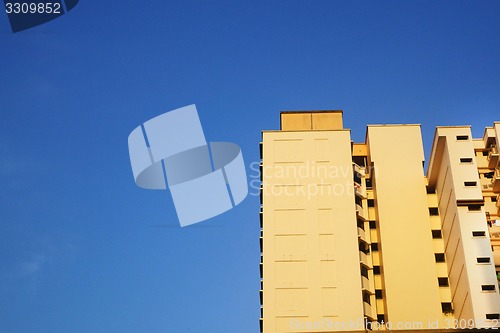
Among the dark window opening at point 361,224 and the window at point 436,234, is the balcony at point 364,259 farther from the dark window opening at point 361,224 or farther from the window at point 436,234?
the window at point 436,234

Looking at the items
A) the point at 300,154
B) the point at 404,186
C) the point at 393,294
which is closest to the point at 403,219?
the point at 404,186

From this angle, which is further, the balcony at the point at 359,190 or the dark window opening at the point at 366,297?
the balcony at the point at 359,190

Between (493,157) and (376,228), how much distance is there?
11.8m

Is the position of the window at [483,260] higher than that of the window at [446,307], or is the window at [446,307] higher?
the window at [483,260]

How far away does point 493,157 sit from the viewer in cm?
5806

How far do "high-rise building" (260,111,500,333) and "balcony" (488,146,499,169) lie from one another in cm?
11

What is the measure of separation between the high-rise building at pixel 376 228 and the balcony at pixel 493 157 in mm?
107

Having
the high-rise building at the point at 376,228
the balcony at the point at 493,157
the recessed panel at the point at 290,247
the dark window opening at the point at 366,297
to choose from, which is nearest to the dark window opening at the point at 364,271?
the high-rise building at the point at 376,228

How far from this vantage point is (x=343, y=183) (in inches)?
2231

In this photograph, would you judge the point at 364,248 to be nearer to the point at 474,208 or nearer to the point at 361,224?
the point at 361,224

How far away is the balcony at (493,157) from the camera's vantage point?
5791 cm

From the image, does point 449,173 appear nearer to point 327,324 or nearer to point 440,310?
point 440,310

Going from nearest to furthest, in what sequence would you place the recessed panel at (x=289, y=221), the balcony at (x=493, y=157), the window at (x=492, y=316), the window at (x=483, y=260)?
the window at (x=492, y=316) → the window at (x=483, y=260) → the recessed panel at (x=289, y=221) → the balcony at (x=493, y=157)

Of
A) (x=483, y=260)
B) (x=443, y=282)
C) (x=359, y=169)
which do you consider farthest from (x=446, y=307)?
(x=359, y=169)
